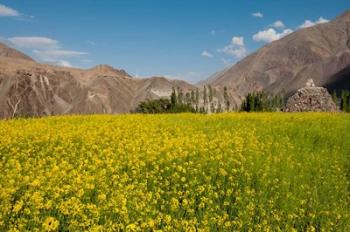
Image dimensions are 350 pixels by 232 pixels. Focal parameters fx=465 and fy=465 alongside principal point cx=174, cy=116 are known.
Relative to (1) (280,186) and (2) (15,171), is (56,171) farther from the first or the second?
(1) (280,186)

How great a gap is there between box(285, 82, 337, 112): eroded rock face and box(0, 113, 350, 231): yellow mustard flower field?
25844 mm

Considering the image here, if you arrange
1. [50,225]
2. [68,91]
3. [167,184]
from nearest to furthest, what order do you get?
[50,225]
[167,184]
[68,91]

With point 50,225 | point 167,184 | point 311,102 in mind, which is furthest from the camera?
point 311,102

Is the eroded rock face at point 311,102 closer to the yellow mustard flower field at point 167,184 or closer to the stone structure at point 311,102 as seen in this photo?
the stone structure at point 311,102

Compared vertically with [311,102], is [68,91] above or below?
above

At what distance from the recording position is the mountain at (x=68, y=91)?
120 m

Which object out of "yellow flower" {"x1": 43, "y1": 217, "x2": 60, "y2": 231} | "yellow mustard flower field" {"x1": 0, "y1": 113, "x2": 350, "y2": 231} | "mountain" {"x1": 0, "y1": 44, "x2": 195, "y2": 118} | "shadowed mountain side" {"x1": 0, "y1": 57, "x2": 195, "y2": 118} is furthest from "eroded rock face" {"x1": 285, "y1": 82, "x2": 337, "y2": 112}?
"mountain" {"x1": 0, "y1": 44, "x2": 195, "y2": 118}

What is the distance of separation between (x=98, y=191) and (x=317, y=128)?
46.0ft

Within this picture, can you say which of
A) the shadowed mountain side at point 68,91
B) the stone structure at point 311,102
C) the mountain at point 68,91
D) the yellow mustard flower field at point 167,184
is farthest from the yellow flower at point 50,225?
the mountain at point 68,91

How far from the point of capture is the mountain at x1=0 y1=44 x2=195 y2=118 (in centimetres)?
11969

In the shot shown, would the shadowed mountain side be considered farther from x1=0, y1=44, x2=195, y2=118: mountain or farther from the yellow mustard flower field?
the yellow mustard flower field

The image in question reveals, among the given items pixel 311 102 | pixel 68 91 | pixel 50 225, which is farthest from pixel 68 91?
pixel 50 225

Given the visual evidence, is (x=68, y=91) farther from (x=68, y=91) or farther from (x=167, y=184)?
(x=167, y=184)

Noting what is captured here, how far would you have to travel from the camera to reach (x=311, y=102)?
4350 centimetres
